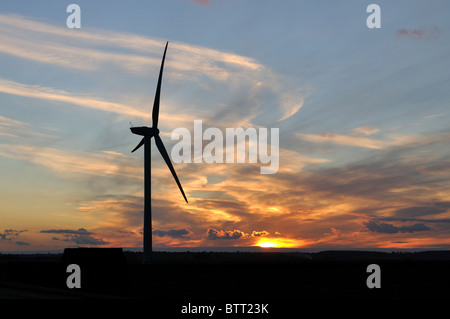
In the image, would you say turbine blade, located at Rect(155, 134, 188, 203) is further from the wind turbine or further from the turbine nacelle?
the turbine nacelle

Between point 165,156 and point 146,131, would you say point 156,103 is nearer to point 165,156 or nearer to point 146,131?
point 146,131

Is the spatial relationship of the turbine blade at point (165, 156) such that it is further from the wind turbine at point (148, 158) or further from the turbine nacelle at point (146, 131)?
the turbine nacelle at point (146, 131)

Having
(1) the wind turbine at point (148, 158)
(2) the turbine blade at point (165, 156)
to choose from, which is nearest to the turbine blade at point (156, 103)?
(1) the wind turbine at point (148, 158)

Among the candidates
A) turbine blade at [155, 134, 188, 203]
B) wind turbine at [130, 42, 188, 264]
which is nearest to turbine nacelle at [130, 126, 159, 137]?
wind turbine at [130, 42, 188, 264]

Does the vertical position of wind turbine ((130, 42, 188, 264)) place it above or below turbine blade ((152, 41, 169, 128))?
below

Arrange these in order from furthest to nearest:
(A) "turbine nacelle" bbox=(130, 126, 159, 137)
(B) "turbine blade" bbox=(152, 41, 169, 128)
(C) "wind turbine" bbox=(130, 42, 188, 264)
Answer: (A) "turbine nacelle" bbox=(130, 126, 159, 137)
(B) "turbine blade" bbox=(152, 41, 169, 128)
(C) "wind turbine" bbox=(130, 42, 188, 264)
